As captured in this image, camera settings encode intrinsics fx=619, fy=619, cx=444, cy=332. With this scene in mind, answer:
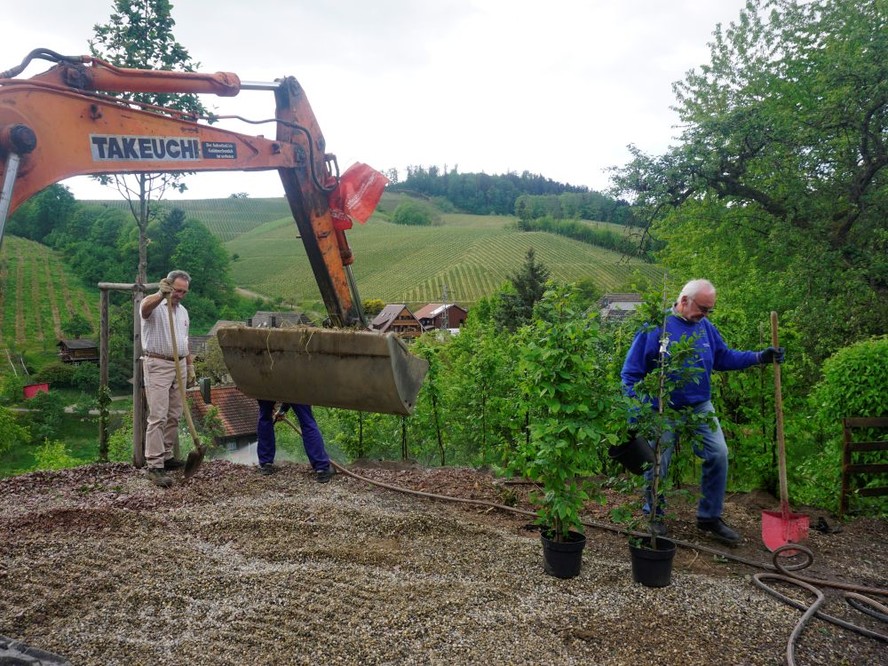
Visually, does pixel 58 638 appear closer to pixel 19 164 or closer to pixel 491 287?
pixel 19 164

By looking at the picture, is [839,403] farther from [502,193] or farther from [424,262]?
[502,193]

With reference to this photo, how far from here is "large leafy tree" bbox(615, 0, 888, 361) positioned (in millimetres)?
10438

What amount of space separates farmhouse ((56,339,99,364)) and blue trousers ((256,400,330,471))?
1685 inches

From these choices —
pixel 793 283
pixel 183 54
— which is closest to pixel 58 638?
pixel 793 283

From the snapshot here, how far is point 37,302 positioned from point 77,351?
7.18m

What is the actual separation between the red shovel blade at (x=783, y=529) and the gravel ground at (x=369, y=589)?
16 centimetres

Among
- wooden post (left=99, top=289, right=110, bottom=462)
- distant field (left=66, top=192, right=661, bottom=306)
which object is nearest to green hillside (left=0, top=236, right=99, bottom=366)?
distant field (left=66, top=192, right=661, bottom=306)

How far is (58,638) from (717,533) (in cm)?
421

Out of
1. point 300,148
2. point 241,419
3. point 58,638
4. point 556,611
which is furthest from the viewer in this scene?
point 241,419

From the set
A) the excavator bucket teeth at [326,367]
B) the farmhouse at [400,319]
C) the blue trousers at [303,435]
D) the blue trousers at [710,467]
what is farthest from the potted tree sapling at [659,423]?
the farmhouse at [400,319]

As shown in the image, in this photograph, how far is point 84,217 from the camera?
53406 millimetres

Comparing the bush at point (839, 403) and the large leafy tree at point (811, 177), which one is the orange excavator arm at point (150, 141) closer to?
the bush at point (839, 403)

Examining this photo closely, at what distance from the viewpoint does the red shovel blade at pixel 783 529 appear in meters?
4.29

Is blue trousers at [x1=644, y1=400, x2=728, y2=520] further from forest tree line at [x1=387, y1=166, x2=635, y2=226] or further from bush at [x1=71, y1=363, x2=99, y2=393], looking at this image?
forest tree line at [x1=387, y1=166, x2=635, y2=226]
